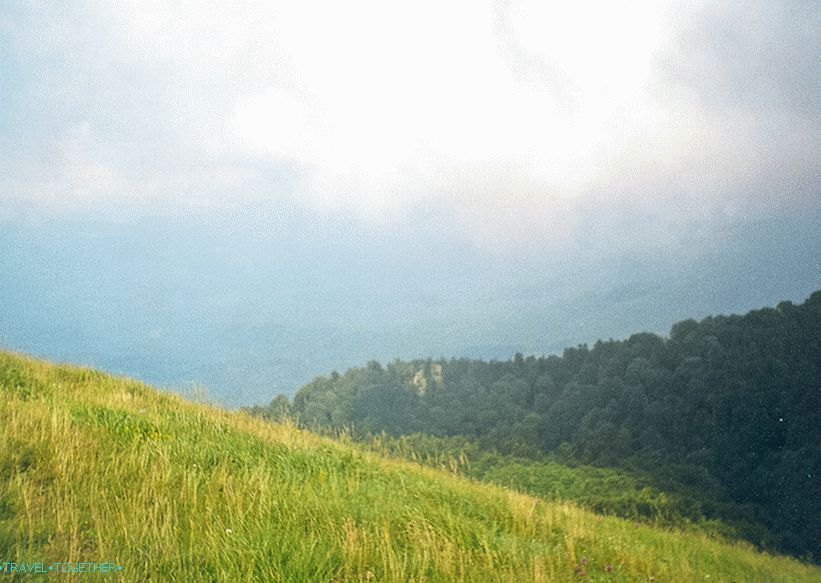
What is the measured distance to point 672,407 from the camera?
105562mm

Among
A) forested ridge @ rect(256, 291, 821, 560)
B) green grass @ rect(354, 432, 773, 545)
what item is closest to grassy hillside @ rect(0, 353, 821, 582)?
green grass @ rect(354, 432, 773, 545)

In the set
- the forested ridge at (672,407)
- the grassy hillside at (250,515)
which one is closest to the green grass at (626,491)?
the forested ridge at (672,407)

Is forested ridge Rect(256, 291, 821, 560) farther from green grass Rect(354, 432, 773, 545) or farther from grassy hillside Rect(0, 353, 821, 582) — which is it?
grassy hillside Rect(0, 353, 821, 582)

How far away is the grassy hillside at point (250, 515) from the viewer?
552 centimetres

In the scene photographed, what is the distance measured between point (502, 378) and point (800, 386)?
62.3 metres

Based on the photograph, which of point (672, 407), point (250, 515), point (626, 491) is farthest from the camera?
point (672, 407)

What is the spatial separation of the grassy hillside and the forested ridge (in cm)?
7254

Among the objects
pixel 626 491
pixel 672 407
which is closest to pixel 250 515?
pixel 626 491

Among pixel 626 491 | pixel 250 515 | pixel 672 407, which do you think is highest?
pixel 250 515

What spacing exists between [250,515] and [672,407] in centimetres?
10846

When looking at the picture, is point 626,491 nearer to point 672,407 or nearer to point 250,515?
point 672,407

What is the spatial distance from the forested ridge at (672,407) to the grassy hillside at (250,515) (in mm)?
72536

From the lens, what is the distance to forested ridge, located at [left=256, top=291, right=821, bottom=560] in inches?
3302

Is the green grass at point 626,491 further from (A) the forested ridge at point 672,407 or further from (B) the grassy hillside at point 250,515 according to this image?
(B) the grassy hillside at point 250,515
